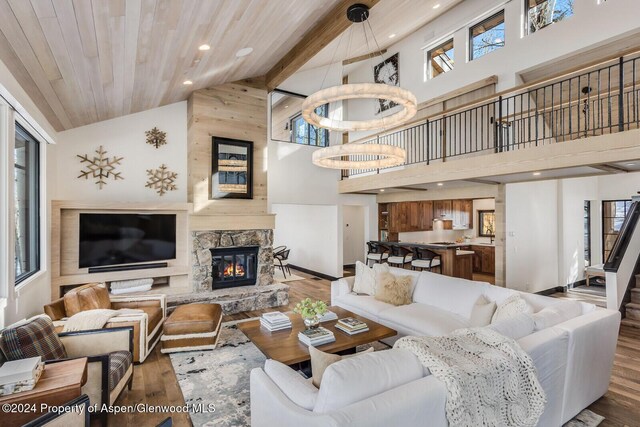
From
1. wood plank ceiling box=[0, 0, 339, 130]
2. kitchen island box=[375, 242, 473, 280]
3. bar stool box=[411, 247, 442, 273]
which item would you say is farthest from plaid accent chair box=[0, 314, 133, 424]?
kitchen island box=[375, 242, 473, 280]

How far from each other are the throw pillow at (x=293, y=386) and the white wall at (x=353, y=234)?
8292 millimetres

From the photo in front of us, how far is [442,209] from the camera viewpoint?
9.88 metres

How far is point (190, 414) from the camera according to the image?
2633 millimetres

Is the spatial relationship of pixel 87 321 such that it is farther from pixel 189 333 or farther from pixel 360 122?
pixel 360 122

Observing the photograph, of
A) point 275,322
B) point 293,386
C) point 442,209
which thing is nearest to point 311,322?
point 275,322

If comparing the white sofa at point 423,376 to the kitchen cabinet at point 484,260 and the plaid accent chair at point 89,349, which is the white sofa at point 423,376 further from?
the kitchen cabinet at point 484,260

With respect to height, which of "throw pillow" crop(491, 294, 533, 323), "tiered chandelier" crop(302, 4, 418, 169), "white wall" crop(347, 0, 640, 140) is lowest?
"throw pillow" crop(491, 294, 533, 323)

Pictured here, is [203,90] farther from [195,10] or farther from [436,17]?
[436,17]

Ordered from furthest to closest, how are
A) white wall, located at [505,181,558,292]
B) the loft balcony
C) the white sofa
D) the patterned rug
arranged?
white wall, located at [505,181,558,292], the loft balcony, the patterned rug, the white sofa

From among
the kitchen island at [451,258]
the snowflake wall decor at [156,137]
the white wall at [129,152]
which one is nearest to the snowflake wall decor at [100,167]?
the white wall at [129,152]

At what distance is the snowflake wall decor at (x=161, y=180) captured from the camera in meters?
5.36

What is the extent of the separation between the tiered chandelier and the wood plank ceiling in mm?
1042

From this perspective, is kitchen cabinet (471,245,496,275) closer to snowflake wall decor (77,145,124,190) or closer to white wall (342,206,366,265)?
white wall (342,206,366,265)

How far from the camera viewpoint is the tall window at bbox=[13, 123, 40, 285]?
10.8ft
